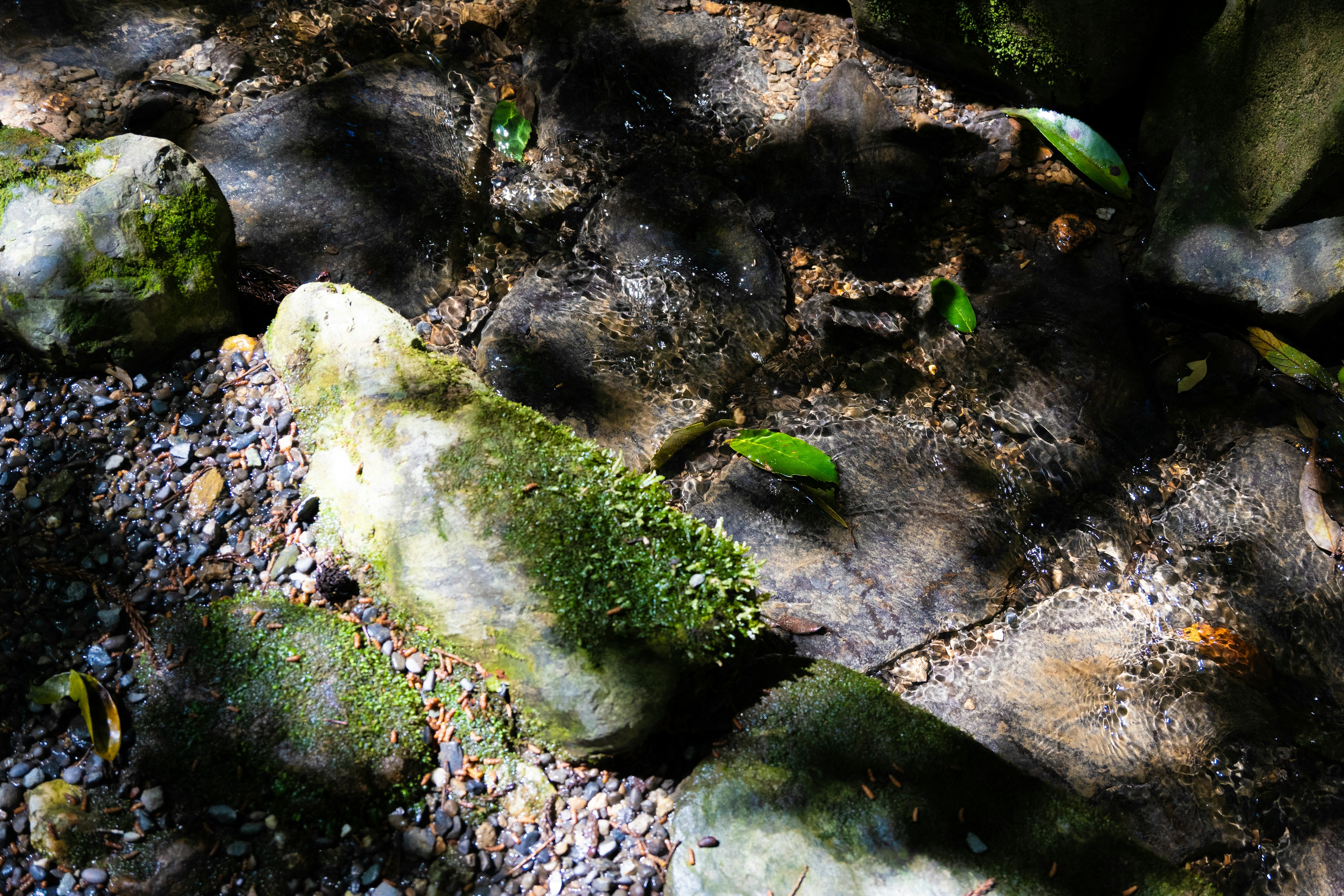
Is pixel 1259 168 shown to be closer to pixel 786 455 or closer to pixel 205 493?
pixel 786 455

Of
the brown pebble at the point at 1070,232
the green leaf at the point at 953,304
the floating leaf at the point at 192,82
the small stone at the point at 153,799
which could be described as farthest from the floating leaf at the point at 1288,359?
the floating leaf at the point at 192,82

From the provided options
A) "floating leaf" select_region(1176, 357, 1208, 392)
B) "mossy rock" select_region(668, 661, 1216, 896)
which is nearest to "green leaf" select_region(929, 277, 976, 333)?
"floating leaf" select_region(1176, 357, 1208, 392)

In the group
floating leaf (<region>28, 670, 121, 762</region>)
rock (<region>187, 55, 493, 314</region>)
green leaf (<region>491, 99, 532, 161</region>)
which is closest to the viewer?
floating leaf (<region>28, 670, 121, 762</region>)

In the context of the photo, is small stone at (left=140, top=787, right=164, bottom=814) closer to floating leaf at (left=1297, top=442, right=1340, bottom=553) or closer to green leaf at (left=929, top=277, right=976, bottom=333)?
green leaf at (left=929, top=277, right=976, bottom=333)

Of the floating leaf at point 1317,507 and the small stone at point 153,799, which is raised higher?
the floating leaf at point 1317,507

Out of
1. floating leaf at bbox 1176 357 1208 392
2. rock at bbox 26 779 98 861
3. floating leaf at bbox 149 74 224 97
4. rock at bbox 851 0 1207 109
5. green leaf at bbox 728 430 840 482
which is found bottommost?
rock at bbox 26 779 98 861

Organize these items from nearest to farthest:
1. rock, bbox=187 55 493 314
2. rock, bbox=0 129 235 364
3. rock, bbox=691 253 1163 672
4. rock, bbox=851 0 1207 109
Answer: rock, bbox=0 129 235 364 → rock, bbox=691 253 1163 672 → rock, bbox=187 55 493 314 → rock, bbox=851 0 1207 109

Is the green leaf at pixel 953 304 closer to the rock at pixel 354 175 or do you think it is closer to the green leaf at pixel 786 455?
the green leaf at pixel 786 455

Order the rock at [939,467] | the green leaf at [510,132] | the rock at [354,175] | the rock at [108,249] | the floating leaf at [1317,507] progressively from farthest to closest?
1. the green leaf at [510,132]
2. the rock at [354,175]
3. the floating leaf at [1317,507]
4. the rock at [939,467]
5. the rock at [108,249]

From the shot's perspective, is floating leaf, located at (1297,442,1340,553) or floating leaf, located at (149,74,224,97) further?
floating leaf, located at (149,74,224,97)
